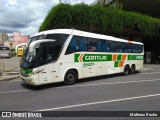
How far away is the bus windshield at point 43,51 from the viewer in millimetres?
10562

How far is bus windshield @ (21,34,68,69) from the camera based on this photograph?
10562 millimetres

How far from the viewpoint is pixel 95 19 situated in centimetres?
2216

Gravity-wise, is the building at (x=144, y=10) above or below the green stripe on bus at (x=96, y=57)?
above

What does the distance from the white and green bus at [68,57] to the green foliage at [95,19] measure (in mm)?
6445

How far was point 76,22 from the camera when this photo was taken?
21.5 m

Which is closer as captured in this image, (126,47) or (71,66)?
(71,66)

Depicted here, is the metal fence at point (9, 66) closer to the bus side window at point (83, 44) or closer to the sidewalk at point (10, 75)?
the sidewalk at point (10, 75)

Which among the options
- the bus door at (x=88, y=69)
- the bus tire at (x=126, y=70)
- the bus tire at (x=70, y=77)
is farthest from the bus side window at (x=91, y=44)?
the bus tire at (x=126, y=70)

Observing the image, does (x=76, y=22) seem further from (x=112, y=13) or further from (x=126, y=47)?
(x=126, y=47)

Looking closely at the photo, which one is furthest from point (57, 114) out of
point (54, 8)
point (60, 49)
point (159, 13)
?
point (159, 13)

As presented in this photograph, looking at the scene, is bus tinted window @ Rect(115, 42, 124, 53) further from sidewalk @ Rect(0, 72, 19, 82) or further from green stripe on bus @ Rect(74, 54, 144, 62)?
sidewalk @ Rect(0, 72, 19, 82)

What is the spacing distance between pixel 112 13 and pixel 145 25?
497 cm

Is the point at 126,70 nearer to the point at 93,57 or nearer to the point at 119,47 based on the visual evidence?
the point at 119,47

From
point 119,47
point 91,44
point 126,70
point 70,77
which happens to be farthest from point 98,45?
point 126,70
